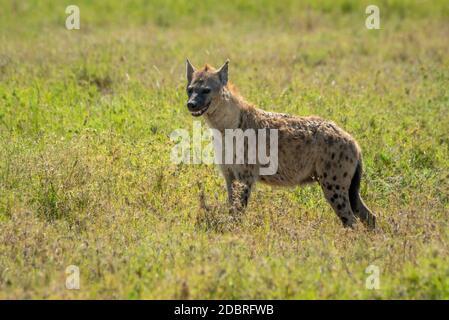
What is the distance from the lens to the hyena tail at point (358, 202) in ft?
25.1

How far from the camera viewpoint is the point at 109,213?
7.46 metres

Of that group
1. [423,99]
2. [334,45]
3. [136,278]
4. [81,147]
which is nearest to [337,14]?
[334,45]

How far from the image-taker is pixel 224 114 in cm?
782

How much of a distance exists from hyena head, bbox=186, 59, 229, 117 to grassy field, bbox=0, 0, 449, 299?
78cm

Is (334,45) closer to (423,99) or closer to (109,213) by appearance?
(423,99)

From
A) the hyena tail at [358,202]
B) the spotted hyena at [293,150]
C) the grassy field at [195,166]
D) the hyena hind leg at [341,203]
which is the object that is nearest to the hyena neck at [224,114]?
the spotted hyena at [293,150]

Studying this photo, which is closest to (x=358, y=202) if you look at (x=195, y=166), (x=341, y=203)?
(x=341, y=203)

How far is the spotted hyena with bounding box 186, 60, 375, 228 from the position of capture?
7.58 meters

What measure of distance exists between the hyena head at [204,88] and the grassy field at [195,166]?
0.78 metres

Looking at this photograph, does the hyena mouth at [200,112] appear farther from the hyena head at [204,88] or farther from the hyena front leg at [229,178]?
the hyena front leg at [229,178]

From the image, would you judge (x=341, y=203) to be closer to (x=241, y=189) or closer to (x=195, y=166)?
(x=241, y=189)

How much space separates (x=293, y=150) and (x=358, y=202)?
2.30 ft
